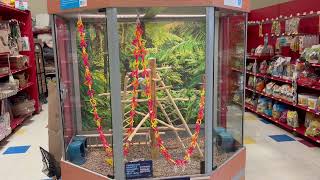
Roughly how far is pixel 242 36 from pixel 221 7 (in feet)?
2.13

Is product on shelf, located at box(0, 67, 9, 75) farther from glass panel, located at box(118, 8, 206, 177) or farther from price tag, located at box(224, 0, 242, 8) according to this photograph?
price tag, located at box(224, 0, 242, 8)

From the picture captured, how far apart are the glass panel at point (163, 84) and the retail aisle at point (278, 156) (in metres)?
1.14

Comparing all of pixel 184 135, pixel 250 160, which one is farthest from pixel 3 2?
pixel 250 160

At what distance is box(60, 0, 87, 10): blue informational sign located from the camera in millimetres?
2080

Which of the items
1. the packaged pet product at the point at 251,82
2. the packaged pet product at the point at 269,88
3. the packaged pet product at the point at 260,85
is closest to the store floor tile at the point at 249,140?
the packaged pet product at the point at 269,88

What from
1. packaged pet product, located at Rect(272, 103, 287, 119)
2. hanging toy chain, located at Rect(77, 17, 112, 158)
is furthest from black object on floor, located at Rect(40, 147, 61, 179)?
packaged pet product, located at Rect(272, 103, 287, 119)

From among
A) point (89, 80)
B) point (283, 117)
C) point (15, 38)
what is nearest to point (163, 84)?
point (89, 80)

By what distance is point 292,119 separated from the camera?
4637 millimetres

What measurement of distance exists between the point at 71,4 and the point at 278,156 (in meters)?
3.06

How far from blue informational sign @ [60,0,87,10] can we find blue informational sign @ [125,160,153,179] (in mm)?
1157

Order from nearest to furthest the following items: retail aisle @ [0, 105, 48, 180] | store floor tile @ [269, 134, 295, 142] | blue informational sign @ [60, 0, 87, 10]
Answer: blue informational sign @ [60, 0, 87, 10], retail aisle @ [0, 105, 48, 180], store floor tile @ [269, 134, 295, 142]

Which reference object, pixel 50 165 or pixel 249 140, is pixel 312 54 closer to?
pixel 249 140

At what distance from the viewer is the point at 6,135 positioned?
4637 millimetres

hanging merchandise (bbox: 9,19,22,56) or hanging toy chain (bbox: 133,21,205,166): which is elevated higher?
hanging merchandise (bbox: 9,19,22,56)
